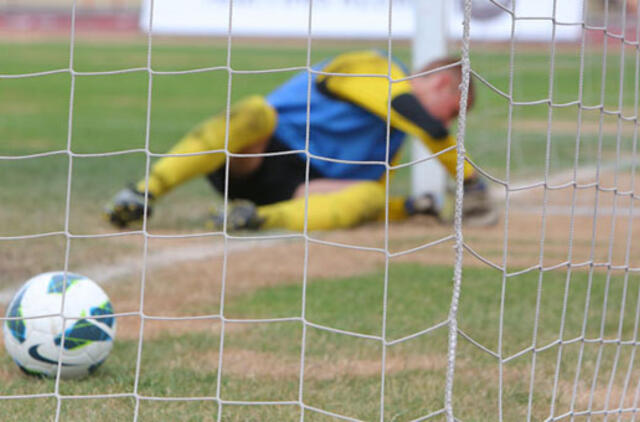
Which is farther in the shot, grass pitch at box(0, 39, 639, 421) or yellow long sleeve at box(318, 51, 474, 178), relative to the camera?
yellow long sleeve at box(318, 51, 474, 178)

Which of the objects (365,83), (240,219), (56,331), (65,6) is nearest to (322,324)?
(56,331)

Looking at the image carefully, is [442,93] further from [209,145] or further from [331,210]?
[209,145]

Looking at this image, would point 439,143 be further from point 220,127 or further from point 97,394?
point 97,394

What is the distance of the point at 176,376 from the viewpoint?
3.07 meters

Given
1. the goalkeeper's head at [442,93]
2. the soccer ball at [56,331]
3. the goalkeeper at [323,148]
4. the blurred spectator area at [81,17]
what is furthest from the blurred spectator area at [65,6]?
the soccer ball at [56,331]

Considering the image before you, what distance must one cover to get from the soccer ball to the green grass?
58mm

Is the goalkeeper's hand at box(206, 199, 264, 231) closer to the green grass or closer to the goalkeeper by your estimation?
the goalkeeper

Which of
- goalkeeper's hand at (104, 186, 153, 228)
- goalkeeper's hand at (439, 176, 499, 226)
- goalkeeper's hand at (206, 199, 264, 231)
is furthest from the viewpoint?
goalkeeper's hand at (439, 176, 499, 226)

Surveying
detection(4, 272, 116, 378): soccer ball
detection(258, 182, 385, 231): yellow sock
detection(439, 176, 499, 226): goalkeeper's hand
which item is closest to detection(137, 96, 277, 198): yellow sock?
detection(258, 182, 385, 231): yellow sock

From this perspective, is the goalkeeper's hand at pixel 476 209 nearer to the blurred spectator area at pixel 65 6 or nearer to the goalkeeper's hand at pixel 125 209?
the goalkeeper's hand at pixel 125 209

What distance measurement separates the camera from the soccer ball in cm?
296

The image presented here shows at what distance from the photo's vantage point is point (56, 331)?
2973mm

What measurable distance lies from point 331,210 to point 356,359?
232 cm

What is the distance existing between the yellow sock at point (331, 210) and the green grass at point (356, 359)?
1.05m
